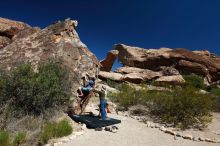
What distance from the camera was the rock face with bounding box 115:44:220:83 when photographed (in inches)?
1352

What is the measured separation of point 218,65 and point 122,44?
12880mm

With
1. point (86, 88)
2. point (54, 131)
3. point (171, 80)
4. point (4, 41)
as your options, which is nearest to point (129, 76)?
point (171, 80)

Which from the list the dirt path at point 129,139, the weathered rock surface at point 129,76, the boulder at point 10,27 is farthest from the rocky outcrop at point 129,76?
the dirt path at point 129,139

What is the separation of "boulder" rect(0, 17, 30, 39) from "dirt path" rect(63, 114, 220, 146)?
9.89 m

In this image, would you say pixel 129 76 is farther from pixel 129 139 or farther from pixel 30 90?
pixel 129 139

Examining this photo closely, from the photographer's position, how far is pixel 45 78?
968cm

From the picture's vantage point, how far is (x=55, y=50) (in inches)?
460

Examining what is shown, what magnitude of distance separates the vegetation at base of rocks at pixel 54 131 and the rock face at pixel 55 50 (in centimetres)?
271

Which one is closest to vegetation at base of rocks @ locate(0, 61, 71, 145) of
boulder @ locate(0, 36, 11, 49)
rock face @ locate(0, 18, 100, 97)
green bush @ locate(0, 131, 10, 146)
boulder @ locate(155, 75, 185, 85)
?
rock face @ locate(0, 18, 100, 97)

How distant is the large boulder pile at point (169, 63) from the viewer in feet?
111

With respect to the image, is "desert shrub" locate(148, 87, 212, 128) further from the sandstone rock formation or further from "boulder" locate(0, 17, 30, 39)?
"boulder" locate(0, 17, 30, 39)

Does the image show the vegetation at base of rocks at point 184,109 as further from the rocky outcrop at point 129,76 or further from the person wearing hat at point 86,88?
the rocky outcrop at point 129,76

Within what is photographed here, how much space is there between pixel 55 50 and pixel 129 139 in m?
5.17

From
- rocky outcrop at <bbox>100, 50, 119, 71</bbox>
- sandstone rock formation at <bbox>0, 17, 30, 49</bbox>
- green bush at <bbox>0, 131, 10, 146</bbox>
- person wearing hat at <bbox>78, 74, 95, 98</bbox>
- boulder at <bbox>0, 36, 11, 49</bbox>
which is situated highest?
rocky outcrop at <bbox>100, 50, 119, 71</bbox>
